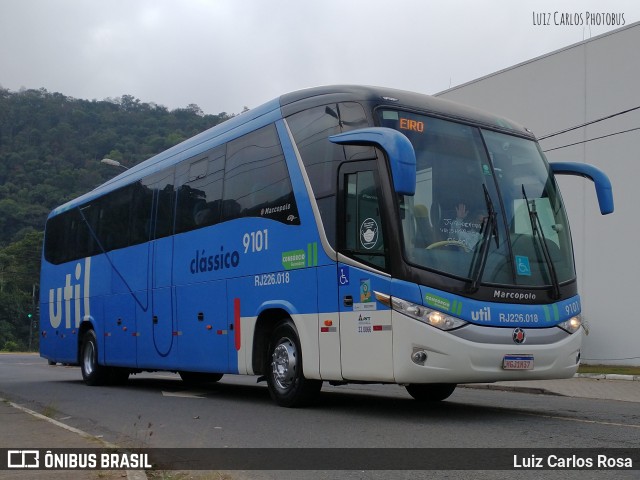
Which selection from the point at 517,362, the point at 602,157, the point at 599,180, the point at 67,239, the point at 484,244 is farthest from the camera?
the point at 602,157

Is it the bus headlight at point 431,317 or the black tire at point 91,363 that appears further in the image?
the black tire at point 91,363

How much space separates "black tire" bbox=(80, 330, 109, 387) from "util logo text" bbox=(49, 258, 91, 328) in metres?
0.49

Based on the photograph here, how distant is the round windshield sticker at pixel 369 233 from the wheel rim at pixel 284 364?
190 centimetres

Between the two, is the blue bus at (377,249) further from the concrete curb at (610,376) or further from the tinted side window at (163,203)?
the concrete curb at (610,376)

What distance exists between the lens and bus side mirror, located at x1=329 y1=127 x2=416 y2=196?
840 centimetres

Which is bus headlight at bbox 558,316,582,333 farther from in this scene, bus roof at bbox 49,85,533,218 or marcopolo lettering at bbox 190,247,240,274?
marcopolo lettering at bbox 190,247,240,274

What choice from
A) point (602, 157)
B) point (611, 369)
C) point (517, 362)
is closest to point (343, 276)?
point (517, 362)

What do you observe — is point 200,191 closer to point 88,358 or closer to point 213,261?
point 213,261

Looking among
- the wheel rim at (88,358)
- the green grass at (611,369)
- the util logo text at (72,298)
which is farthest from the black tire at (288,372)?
the green grass at (611,369)

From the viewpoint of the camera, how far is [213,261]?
41.1 feet

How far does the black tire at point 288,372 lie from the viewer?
10336mm

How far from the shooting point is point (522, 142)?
10.6 metres

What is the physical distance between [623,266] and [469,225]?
51.0 feet

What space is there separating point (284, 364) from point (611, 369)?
1420 centimetres
